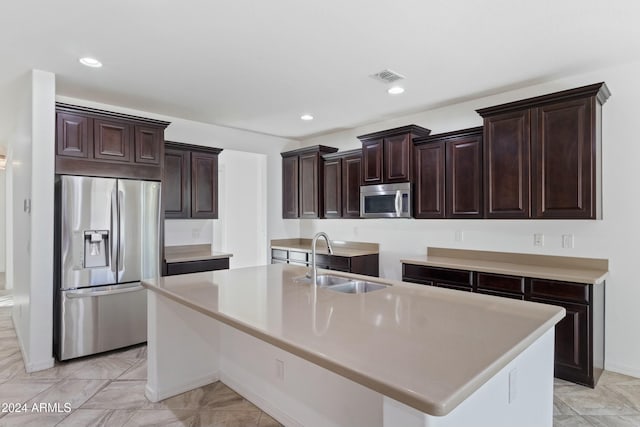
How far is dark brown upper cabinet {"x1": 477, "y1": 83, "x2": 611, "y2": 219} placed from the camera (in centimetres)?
288

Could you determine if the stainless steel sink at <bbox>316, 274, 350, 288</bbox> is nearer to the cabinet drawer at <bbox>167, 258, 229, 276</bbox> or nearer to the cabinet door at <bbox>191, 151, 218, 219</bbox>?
the cabinet drawer at <bbox>167, 258, 229, 276</bbox>

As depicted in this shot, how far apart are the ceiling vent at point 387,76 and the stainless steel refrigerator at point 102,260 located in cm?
250

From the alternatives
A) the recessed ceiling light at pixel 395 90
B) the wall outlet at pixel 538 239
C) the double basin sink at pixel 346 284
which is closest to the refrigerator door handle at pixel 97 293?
the double basin sink at pixel 346 284

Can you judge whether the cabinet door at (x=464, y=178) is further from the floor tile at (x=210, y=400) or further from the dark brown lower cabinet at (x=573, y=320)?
the floor tile at (x=210, y=400)

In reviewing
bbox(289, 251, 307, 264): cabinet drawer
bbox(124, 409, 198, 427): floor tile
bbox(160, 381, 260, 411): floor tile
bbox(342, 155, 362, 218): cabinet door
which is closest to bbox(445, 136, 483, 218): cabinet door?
bbox(342, 155, 362, 218): cabinet door

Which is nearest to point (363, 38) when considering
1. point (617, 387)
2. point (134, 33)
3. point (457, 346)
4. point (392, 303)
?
point (134, 33)

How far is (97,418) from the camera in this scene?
2383 millimetres

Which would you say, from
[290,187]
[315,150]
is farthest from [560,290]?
[290,187]

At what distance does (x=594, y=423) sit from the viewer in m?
2.33

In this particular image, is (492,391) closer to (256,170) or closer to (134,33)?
(134,33)

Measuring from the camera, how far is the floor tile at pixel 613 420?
232cm

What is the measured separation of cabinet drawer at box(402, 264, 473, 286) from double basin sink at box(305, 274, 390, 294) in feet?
4.59

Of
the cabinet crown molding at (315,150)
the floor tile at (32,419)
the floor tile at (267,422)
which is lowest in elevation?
the floor tile at (32,419)

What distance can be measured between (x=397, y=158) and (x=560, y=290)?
81.9 inches
